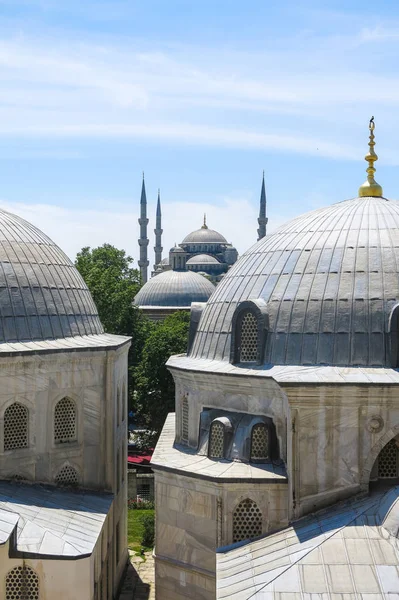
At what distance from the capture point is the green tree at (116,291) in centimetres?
4197

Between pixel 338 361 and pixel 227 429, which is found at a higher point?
pixel 338 361

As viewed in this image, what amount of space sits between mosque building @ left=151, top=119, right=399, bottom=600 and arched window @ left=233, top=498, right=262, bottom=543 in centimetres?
3

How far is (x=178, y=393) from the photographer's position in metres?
22.2

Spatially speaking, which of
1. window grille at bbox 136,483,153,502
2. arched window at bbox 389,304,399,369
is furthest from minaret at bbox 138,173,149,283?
arched window at bbox 389,304,399,369

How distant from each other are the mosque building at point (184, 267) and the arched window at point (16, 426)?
174ft

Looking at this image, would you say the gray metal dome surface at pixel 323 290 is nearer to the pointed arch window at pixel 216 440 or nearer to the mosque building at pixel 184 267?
the pointed arch window at pixel 216 440

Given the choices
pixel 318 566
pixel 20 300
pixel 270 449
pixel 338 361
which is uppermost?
pixel 20 300

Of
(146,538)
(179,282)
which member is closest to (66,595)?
(146,538)

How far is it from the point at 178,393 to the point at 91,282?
20.4 metres

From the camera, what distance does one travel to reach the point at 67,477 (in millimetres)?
21141

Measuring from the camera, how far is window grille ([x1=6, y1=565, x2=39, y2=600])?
1652 centimetres

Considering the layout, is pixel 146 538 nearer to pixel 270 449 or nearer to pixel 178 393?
pixel 178 393

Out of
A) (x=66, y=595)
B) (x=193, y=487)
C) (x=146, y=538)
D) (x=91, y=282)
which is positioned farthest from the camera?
(x=91, y=282)

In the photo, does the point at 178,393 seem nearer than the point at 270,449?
No
